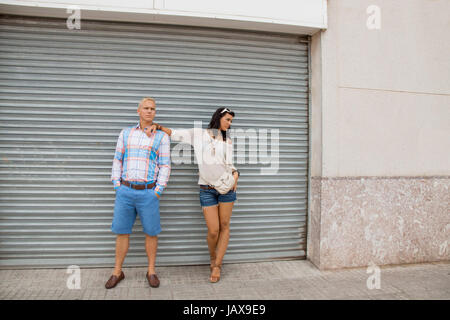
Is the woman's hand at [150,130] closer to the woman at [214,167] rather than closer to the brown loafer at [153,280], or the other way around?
the woman at [214,167]

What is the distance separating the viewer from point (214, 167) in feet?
12.2

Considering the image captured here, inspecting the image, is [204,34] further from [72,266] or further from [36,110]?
[72,266]

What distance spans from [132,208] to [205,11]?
242 centimetres

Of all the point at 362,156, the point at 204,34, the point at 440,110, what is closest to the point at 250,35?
the point at 204,34

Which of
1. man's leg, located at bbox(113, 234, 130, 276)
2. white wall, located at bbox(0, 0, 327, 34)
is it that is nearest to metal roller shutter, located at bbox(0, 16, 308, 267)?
white wall, located at bbox(0, 0, 327, 34)

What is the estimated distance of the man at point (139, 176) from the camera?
361 centimetres

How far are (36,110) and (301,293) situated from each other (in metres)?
3.70

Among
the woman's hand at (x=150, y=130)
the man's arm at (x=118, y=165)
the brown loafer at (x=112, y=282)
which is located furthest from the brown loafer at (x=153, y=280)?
the woman's hand at (x=150, y=130)

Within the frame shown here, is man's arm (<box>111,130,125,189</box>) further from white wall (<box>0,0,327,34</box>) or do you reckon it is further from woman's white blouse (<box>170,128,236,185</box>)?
white wall (<box>0,0,327,34</box>)

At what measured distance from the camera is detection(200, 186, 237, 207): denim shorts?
3.85 metres

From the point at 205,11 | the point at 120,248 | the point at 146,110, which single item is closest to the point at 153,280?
the point at 120,248

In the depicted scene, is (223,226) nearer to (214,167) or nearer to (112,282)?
(214,167)

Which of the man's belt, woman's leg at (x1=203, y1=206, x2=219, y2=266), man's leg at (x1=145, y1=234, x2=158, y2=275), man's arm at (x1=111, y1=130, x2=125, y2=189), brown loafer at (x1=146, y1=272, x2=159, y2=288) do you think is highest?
man's arm at (x1=111, y1=130, x2=125, y2=189)

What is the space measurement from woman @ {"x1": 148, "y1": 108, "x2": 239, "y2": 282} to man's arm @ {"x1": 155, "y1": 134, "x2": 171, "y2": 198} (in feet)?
0.54
